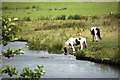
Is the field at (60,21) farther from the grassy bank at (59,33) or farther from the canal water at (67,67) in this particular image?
the canal water at (67,67)

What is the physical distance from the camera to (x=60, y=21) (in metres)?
14.4

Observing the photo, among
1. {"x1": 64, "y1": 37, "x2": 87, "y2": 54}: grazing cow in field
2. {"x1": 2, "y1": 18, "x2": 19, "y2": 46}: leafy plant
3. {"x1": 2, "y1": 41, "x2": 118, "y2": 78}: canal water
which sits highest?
{"x1": 2, "y1": 18, "x2": 19, "y2": 46}: leafy plant

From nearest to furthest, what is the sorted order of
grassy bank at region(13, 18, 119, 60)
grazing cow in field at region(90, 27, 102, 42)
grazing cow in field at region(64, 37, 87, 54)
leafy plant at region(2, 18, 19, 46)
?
leafy plant at region(2, 18, 19, 46) < grazing cow in field at region(64, 37, 87, 54) < grassy bank at region(13, 18, 119, 60) < grazing cow in field at region(90, 27, 102, 42)

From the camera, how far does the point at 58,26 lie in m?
14.7

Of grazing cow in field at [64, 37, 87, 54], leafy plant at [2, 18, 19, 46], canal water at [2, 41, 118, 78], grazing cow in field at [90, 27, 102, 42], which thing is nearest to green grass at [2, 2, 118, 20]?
grazing cow in field at [90, 27, 102, 42]

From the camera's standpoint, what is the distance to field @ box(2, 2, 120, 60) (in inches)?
514

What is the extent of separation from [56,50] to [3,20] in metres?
8.35

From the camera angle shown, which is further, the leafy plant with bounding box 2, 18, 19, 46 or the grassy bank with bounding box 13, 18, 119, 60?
the grassy bank with bounding box 13, 18, 119, 60

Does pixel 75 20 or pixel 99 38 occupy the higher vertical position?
pixel 75 20

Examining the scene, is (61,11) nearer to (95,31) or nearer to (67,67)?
(95,31)

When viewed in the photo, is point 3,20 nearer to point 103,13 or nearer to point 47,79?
point 47,79

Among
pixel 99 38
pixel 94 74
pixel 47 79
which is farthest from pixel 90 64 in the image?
pixel 99 38

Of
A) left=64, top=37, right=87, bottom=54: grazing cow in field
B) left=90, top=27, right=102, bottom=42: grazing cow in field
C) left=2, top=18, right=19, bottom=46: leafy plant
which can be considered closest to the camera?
left=2, top=18, right=19, bottom=46: leafy plant

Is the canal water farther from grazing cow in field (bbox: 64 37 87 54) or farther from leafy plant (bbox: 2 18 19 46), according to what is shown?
leafy plant (bbox: 2 18 19 46)
